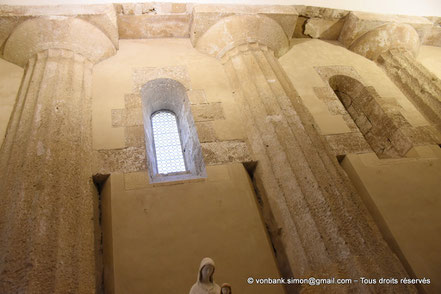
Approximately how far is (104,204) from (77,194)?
311 millimetres

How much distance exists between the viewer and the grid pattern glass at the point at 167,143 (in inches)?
167

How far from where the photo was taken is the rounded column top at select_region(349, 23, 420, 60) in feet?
20.4

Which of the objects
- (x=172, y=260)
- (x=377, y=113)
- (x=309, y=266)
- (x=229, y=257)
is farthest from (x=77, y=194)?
(x=377, y=113)

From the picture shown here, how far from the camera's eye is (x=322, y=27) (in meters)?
6.41

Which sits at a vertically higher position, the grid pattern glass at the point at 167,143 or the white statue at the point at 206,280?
the grid pattern glass at the point at 167,143

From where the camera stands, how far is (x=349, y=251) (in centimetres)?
281

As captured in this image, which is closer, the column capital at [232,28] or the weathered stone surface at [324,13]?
the column capital at [232,28]

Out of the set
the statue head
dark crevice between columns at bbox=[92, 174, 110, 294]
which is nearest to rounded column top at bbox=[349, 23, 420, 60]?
dark crevice between columns at bbox=[92, 174, 110, 294]

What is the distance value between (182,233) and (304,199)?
1106mm

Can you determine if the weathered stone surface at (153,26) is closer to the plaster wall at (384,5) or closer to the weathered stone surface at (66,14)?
the weathered stone surface at (66,14)

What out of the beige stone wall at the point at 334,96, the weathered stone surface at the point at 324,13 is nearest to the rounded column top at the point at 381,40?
the beige stone wall at the point at 334,96

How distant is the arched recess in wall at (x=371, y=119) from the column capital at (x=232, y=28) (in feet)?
3.90

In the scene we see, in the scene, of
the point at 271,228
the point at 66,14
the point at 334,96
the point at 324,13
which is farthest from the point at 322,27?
the point at 271,228

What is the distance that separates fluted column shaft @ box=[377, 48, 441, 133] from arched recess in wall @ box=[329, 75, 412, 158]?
0.63 meters
